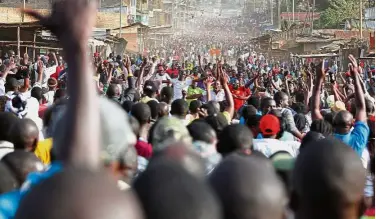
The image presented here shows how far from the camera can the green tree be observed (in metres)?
69.4

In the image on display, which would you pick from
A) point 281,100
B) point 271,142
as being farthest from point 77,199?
point 281,100

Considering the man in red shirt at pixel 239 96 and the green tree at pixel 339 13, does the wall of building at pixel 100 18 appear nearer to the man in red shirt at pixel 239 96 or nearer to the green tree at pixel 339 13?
the man in red shirt at pixel 239 96

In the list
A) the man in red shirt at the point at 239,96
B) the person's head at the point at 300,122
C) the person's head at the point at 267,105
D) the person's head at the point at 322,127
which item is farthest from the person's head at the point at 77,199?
the man in red shirt at the point at 239,96

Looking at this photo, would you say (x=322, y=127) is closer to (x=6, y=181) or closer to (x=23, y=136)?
(x=23, y=136)

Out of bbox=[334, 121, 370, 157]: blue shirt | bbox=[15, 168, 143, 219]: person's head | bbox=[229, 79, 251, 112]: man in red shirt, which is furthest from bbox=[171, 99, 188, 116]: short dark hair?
bbox=[15, 168, 143, 219]: person's head

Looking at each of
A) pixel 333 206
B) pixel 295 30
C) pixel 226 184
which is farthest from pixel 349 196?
pixel 295 30

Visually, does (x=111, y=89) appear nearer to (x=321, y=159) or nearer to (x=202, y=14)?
(x=321, y=159)

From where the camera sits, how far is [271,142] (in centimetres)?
605

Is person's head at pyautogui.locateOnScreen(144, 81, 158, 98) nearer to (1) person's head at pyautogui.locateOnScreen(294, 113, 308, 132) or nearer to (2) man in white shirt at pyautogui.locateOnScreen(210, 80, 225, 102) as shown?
(1) person's head at pyautogui.locateOnScreen(294, 113, 308, 132)

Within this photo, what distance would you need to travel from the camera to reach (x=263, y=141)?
606 centimetres

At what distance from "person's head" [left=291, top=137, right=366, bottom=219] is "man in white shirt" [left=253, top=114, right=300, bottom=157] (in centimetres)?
285

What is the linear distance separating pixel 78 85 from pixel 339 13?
70819 millimetres

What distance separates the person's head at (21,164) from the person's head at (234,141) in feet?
3.89

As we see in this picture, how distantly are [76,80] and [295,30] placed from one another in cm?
6322
